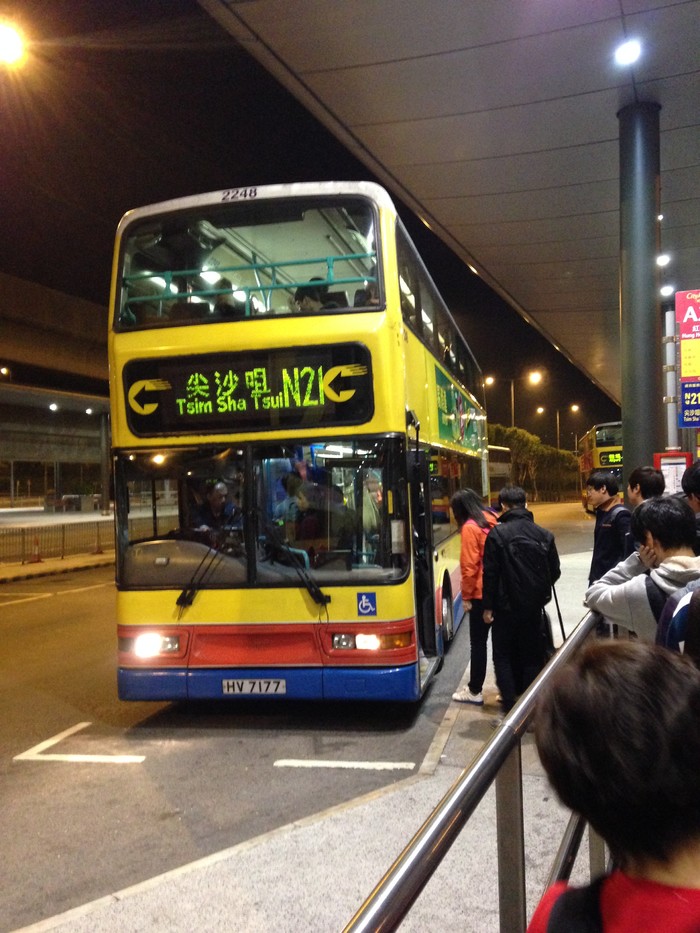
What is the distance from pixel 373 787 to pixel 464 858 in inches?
55.7

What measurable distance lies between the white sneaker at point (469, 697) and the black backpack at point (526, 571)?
1316 millimetres

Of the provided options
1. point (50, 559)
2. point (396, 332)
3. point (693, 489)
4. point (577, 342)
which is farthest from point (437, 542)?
point (577, 342)

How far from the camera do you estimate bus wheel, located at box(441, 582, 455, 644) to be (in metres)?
8.29

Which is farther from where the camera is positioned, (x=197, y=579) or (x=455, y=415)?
(x=455, y=415)

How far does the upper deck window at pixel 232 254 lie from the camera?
6.09 m

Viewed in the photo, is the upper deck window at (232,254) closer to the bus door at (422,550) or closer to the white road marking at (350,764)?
the bus door at (422,550)

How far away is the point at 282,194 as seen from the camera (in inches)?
245

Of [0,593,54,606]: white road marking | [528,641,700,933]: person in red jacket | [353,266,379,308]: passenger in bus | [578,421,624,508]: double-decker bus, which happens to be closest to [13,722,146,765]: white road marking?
[353,266,379,308]: passenger in bus

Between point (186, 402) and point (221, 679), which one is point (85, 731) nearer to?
point (221, 679)

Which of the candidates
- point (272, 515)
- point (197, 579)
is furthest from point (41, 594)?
point (272, 515)

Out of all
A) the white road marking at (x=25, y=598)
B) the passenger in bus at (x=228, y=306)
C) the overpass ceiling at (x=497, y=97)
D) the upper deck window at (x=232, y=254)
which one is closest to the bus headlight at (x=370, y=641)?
the upper deck window at (x=232, y=254)

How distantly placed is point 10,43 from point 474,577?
21.0 feet

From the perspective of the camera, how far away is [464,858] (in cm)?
361

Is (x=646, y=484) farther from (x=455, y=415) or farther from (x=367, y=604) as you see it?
(x=455, y=415)
